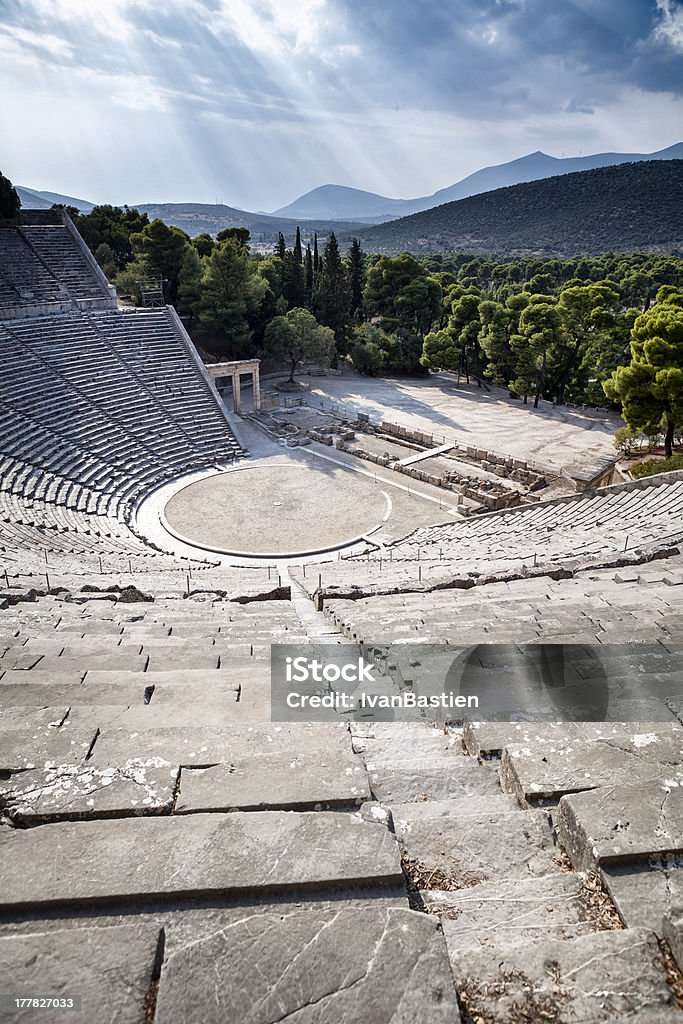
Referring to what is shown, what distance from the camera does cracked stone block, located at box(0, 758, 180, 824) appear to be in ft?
10.7


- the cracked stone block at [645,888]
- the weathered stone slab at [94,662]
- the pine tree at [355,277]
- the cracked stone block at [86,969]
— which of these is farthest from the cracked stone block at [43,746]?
the pine tree at [355,277]

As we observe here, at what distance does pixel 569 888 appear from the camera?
2.99 meters

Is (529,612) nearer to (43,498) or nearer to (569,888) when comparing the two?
(569,888)

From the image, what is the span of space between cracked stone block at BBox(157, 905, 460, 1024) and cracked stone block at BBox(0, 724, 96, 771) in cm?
171

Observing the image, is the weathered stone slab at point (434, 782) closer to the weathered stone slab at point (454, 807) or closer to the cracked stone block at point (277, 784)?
the weathered stone slab at point (454, 807)

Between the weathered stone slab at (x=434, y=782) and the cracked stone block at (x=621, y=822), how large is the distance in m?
0.71

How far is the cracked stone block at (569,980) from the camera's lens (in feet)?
7.63

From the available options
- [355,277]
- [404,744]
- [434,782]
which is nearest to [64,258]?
[355,277]

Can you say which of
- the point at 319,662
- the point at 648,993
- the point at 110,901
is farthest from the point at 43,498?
the point at 648,993

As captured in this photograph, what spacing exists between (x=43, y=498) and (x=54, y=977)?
66.1 ft

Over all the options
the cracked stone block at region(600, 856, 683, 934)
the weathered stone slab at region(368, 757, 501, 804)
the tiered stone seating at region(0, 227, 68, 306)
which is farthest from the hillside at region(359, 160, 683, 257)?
the cracked stone block at region(600, 856, 683, 934)

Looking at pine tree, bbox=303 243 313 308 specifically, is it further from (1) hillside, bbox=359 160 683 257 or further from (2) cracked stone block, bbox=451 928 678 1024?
(1) hillside, bbox=359 160 683 257

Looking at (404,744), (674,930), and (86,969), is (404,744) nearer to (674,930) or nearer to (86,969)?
(674,930)

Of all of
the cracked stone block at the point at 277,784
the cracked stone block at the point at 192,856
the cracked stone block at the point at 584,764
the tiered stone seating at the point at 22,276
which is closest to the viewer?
the cracked stone block at the point at 192,856
